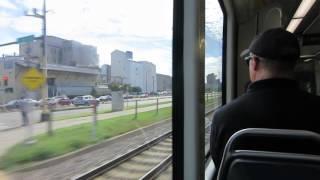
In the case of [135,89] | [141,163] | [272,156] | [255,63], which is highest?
[255,63]

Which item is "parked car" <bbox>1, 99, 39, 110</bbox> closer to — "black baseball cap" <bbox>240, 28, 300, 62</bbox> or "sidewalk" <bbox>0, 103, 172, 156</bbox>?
"sidewalk" <bbox>0, 103, 172, 156</bbox>

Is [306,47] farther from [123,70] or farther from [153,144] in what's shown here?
[123,70]

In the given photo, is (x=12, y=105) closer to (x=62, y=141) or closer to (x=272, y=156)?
(x=62, y=141)

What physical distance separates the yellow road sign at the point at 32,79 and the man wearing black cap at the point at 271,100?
763 mm

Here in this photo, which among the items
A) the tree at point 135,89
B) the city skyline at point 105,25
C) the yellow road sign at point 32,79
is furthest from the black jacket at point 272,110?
the yellow road sign at point 32,79

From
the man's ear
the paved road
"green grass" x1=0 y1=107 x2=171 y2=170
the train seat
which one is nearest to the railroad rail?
"green grass" x1=0 y1=107 x2=171 y2=170

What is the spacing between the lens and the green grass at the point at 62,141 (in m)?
0.98

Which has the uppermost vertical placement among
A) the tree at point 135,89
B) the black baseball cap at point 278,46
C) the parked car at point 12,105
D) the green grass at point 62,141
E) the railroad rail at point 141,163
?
the black baseball cap at point 278,46

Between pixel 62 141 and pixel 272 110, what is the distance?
787 millimetres

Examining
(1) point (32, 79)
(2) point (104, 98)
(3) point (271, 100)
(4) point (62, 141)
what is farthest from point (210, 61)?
(1) point (32, 79)

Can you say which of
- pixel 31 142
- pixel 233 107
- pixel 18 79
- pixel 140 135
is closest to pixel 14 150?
pixel 31 142

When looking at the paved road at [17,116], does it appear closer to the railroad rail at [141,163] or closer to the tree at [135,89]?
the railroad rail at [141,163]

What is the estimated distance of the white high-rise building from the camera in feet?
5.13

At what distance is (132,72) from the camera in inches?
69.5
